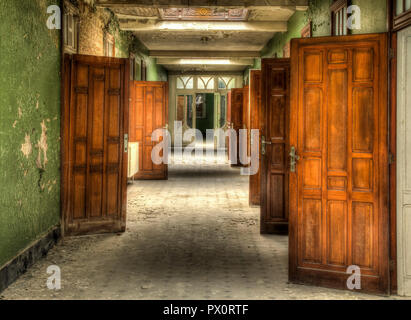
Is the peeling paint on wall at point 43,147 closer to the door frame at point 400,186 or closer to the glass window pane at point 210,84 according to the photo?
the door frame at point 400,186

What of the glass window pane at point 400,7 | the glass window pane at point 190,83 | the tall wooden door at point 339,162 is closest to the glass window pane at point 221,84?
the glass window pane at point 190,83

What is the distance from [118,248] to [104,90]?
1988 mm

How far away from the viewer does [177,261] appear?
411 cm

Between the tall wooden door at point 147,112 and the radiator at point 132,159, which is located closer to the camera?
the radiator at point 132,159

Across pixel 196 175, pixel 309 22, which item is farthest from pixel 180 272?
pixel 196 175

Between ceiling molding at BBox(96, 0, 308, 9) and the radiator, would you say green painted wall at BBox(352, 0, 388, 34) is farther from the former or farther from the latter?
the radiator

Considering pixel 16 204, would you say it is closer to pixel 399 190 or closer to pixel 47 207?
pixel 47 207

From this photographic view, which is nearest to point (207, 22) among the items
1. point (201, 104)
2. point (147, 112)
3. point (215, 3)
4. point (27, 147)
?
point (215, 3)

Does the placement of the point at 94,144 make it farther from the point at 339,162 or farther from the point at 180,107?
the point at 180,107

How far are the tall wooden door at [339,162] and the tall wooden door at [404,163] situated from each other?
104mm

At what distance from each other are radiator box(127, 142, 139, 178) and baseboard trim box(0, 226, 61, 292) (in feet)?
13.0

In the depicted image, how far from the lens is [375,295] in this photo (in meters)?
3.31

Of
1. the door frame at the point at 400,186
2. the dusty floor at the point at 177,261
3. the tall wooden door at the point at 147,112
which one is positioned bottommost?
the dusty floor at the point at 177,261

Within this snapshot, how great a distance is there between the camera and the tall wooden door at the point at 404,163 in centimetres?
324
